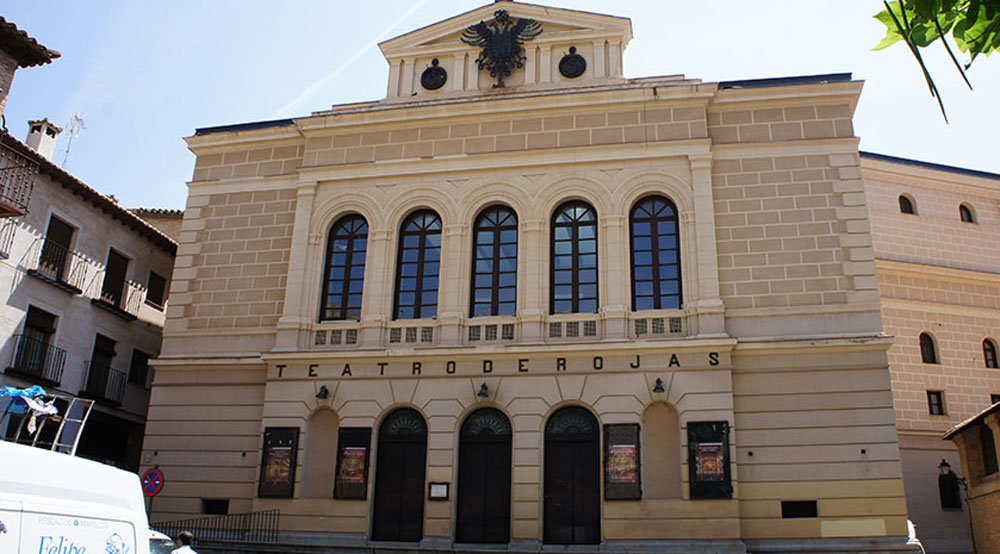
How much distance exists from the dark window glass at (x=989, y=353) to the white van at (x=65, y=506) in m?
30.5

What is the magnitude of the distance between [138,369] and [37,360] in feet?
14.4

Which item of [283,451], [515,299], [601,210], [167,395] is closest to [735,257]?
[601,210]

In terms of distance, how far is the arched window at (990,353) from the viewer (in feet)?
99.4

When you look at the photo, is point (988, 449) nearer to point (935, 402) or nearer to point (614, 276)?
point (935, 402)

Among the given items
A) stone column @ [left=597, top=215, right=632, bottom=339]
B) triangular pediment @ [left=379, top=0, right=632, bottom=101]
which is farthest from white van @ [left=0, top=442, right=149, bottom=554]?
triangular pediment @ [left=379, top=0, right=632, bottom=101]

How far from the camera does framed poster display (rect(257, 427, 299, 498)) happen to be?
20.9 metres

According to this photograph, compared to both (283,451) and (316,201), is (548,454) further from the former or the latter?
(316,201)

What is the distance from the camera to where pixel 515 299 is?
71.7ft

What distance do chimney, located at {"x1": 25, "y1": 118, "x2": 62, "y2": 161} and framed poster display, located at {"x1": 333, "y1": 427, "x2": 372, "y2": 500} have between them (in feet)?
46.8

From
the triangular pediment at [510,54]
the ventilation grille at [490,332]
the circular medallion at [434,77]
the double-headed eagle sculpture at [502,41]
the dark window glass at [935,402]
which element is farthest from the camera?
the dark window glass at [935,402]

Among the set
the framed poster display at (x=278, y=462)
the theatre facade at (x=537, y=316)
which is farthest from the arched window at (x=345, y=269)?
the framed poster display at (x=278, y=462)

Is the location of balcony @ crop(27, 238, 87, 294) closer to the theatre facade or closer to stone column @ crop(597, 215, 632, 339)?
the theatre facade

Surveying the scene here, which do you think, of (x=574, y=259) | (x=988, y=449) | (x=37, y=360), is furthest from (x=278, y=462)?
(x=988, y=449)

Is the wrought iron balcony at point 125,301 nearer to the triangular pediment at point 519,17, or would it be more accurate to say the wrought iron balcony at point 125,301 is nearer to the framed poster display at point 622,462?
the triangular pediment at point 519,17
